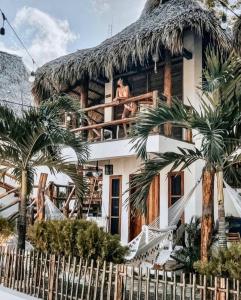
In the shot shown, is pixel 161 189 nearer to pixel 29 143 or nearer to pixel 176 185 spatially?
pixel 176 185

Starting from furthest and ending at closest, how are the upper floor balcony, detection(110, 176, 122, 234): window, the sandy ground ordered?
detection(110, 176, 122, 234): window < the upper floor balcony < the sandy ground

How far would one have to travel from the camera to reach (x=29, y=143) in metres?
6.56

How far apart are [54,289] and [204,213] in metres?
2.13

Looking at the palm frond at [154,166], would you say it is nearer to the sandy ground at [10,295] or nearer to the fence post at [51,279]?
the fence post at [51,279]

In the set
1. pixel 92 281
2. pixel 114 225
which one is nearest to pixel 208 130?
pixel 92 281

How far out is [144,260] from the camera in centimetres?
689

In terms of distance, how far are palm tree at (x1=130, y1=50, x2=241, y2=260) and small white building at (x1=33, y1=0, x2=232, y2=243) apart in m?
1.97

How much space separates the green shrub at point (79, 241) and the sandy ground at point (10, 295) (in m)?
0.67

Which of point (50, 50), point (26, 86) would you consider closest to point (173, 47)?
point (26, 86)

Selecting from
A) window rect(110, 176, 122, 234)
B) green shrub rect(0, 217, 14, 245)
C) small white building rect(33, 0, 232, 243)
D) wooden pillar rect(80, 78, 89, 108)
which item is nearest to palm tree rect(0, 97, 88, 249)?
green shrub rect(0, 217, 14, 245)

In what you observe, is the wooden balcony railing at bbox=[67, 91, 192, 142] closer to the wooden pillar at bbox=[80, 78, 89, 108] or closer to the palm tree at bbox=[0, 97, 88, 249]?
the wooden pillar at bbox=[80, 78, 89, 108]

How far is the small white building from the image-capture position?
27.0ft

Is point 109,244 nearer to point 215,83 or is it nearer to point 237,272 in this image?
point 237,272

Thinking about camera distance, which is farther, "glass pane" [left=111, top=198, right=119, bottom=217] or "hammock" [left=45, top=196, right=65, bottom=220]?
"glass pane" [left=111, top=198, right=119, bottom=217]
